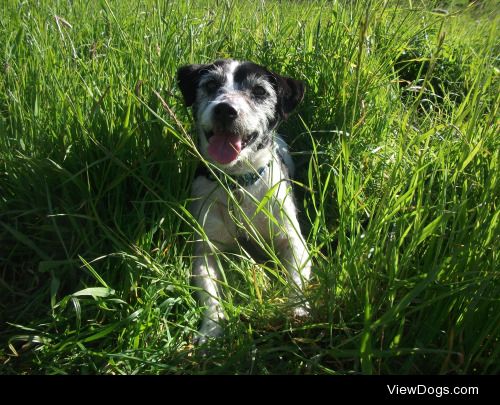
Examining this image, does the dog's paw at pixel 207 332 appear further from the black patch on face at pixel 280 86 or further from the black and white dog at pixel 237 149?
the black patch on face at pixel 280 86

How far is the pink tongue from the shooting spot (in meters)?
2.37

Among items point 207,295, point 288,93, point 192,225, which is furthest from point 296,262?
point 288,93

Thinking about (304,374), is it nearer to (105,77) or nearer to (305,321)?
(305,321)

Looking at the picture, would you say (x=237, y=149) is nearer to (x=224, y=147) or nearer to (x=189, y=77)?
(x=224, y=147)

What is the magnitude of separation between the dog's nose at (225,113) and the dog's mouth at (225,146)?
7cm

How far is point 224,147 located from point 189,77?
0.47 metres

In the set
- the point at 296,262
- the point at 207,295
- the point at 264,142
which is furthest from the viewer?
the point at 264,142

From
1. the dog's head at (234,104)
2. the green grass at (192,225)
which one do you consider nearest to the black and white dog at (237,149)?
the dog's head at (234,104)

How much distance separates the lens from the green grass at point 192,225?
1668mm

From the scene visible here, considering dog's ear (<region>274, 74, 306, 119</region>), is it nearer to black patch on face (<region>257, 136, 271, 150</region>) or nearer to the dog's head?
the dog's head

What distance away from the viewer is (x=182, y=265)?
2.27 metres

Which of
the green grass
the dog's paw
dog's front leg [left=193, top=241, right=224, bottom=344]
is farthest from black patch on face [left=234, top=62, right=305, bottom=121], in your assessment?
the dog's paw

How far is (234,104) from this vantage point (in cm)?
233
